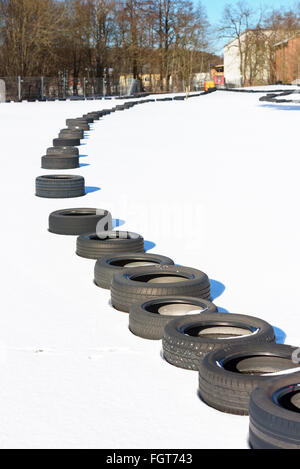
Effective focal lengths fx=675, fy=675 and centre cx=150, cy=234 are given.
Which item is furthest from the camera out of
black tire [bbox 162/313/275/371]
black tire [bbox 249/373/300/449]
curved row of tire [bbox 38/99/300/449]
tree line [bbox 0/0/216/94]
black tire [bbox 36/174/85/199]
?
tree line [bbox 0/0/216/94]

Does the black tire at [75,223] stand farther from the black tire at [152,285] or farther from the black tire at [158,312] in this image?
the black tire at [158,312]

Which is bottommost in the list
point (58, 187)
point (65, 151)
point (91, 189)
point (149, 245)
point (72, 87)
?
point (149, 245)

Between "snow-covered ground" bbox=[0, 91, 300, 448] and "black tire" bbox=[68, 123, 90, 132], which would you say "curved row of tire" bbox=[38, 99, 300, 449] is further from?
"black tire" bbox=[68, 123, 90, 132]

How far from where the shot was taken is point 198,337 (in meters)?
4.54

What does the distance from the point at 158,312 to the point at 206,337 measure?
70cm

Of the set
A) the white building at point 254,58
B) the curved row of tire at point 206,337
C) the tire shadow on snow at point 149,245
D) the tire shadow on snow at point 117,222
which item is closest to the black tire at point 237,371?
the curved row of tire at point 206,337

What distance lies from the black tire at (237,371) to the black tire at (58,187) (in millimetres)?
7520

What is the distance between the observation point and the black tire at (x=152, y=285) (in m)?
5.58

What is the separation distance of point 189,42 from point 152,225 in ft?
254

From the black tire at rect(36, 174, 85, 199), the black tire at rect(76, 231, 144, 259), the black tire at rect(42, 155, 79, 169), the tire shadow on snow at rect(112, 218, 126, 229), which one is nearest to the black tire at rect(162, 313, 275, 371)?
the black tire at rect(76, 231, 144, 259)

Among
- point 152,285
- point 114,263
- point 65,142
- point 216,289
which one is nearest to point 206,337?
point 152,285

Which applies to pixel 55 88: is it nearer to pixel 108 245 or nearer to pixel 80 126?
pixel 80 126

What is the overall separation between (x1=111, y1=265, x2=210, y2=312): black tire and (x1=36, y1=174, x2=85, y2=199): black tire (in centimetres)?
552

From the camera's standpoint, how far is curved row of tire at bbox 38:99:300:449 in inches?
132
